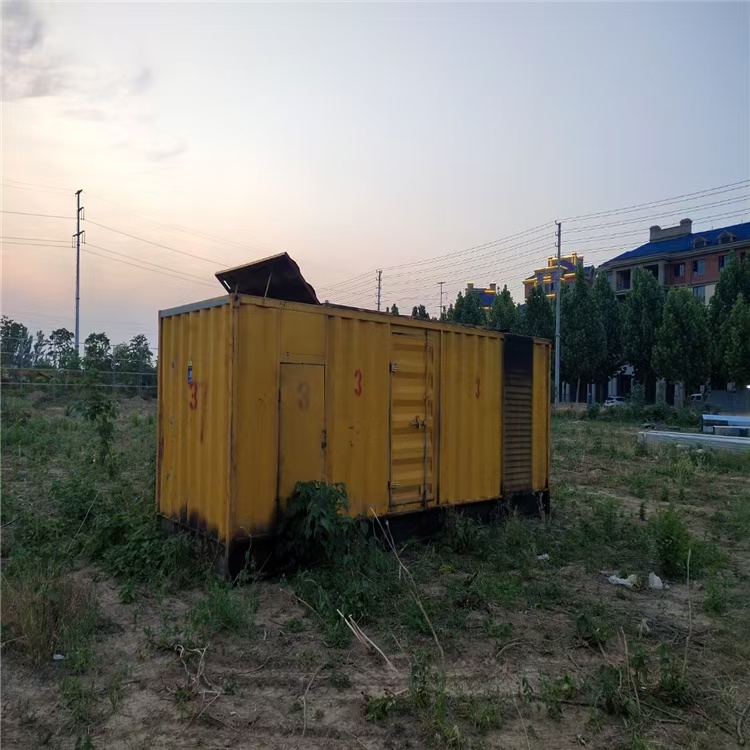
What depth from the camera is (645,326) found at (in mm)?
33469

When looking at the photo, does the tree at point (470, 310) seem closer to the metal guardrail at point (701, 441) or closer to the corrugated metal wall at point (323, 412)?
the metal guardrail at point (701, 441)

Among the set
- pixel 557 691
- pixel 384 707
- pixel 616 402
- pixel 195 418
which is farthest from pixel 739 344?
pixel 384 707

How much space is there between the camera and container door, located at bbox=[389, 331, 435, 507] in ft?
21.4

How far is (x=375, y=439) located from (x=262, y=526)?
157 cm

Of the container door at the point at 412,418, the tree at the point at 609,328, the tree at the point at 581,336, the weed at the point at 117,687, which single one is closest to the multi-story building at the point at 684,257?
the tree at the point at 609,328

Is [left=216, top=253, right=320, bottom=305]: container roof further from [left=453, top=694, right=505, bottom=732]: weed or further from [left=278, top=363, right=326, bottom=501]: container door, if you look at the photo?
[left=453, top=694, right=505, bottom=732]: weed

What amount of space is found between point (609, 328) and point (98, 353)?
29.4 meters

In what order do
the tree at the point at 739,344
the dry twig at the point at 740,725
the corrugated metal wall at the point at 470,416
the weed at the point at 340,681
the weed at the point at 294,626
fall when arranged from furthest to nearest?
the tree at the point at 739,344, the corrugated metal wall at the point at 470,416, the weed at the point at 294,626, the weed at the point at 340,681, the dry twig at the point at 740,725

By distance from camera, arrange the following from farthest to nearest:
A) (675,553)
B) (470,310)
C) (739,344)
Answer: (470,310), (739,344), (675,553)

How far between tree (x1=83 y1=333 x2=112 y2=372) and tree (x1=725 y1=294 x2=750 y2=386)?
1046 inches

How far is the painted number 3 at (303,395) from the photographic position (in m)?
5.67

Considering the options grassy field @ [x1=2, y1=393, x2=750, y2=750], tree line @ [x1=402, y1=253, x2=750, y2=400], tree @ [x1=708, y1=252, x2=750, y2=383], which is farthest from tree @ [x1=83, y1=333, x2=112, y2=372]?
tree @ [x1=708, y1=252, x2=750, y2=383]

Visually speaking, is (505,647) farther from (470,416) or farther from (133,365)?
(133,365)

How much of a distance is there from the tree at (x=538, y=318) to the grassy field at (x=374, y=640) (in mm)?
29959
